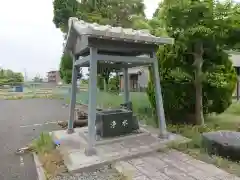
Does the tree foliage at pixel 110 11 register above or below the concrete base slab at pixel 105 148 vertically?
above

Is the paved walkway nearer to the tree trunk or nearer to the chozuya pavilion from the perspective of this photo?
the chozuya pavilion

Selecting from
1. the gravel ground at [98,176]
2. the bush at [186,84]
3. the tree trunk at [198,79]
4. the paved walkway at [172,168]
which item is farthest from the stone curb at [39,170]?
the tree trunk at [198,79]

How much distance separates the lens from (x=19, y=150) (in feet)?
17.1

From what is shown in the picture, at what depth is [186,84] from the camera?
6.21 m

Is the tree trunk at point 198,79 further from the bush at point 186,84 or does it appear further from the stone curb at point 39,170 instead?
the stone curb at point 39,170

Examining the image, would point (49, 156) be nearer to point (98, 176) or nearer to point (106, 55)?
point (98, 176)

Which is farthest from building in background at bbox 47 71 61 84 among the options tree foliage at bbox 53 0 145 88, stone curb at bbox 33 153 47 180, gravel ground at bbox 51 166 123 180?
gravel ground at bbox 51 166 123 180

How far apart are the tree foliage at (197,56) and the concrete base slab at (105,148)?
→ 1537 millimetres

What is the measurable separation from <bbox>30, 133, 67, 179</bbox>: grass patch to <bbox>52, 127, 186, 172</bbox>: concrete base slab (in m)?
0.13

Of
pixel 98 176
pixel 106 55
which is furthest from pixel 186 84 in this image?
pixel 98 176

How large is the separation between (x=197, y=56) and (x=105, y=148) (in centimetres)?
375

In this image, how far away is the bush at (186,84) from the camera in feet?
19.6

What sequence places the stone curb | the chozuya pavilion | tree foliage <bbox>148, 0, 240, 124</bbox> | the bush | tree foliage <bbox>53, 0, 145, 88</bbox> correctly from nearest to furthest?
the stone curb, the chozuya pavilion, tree foliage <bbox>148, 0, 240, 124</bbox>, the bush, tree foliage <bbox>53, 0, 145, 88</bbox>

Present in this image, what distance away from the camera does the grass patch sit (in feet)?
12.3
